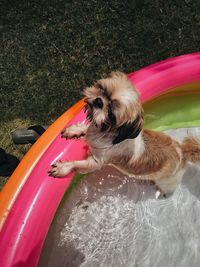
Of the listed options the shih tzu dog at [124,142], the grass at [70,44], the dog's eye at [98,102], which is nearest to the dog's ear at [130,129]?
the shih tzu dog at [124,142]

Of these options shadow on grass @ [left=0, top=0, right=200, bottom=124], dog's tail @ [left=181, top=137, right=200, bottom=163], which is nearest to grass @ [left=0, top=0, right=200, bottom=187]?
shadow on grass @ [left=0, top=0, right=200, bottom=124]

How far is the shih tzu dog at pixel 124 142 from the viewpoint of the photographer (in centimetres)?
281

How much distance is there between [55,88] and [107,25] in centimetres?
109

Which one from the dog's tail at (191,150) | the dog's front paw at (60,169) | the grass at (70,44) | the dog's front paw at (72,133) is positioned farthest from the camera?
the grass at (70,44)

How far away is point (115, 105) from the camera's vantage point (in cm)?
279

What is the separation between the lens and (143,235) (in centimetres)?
414

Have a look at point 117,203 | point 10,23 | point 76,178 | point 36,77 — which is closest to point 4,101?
point 36,77

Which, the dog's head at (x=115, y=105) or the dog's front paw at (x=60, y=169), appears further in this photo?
the dog's front paw at (x=60, y=169)

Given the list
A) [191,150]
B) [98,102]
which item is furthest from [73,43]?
[98,102]

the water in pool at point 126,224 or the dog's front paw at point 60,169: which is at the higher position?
the dog's front paw at point 60,169

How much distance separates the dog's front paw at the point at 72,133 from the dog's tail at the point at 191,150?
3.42 ft

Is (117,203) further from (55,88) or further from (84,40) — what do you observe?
(84,40)

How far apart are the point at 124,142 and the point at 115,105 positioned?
66 centimetres

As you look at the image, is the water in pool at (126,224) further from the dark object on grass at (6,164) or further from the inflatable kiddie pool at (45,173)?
the dark object on grass at (6,164)
